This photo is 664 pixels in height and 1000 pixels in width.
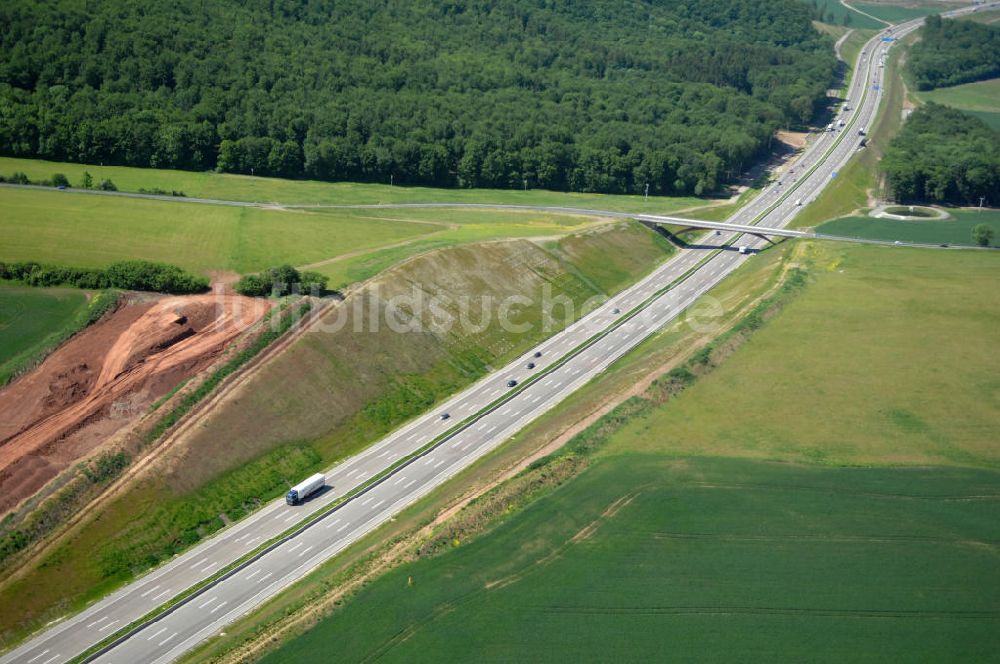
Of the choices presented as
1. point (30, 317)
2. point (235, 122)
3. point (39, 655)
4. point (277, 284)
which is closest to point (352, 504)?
point (39, 655)

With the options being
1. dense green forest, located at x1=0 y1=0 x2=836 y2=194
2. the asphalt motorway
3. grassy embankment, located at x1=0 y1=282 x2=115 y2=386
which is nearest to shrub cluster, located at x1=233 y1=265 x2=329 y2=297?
grassy embankment, located at x1=0 y1=282 x2=115 y2=386

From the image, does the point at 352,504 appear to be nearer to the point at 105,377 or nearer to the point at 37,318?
the point at 105,377

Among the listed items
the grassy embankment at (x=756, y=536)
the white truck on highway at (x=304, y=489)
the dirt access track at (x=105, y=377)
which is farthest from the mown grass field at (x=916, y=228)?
the white truck on highway at (x=304, y=489)

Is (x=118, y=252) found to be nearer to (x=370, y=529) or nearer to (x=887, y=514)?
(x=370, y=529)

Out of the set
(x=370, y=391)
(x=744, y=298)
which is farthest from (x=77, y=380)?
(x=744, y=298)

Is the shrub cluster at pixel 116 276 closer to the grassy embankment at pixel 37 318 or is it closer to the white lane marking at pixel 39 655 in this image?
the grassy embankment at pixel 37 318

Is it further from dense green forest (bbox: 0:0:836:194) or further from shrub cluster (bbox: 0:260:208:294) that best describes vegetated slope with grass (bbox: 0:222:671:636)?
dense green forest (bbox: 0:0:836:194)
